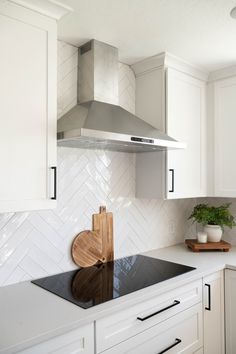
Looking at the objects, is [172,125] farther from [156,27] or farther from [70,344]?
[70,344]

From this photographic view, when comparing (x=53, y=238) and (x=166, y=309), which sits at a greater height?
(x=53, y=238)

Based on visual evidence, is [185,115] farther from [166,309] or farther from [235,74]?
[166,309]

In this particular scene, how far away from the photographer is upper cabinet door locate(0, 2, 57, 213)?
137 centimetres

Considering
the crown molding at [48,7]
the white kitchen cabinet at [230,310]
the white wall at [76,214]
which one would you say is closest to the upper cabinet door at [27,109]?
the crown molding at [48,7]

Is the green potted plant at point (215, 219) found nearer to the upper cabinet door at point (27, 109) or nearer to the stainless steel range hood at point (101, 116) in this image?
the stainless steel range hood at point (101, 116)

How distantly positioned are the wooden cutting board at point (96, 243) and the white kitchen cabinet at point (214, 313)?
69 centimetres

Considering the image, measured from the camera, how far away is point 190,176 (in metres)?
2.37

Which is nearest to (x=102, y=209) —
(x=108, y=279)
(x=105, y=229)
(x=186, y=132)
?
(x=105, y=229)

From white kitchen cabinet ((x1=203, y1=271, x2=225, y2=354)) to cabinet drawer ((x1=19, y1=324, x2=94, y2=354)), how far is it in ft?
3.06

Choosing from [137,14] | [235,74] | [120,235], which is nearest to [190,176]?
[120,235]

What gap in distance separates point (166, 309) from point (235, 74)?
1.82 metres

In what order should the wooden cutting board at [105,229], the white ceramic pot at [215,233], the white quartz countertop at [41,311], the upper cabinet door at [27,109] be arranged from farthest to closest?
the white ceramic pot at [215,233]
the wooden cutting board at [105,229]
the upper cabinet door at [27,109]
the white quartz countertop at [41,311]

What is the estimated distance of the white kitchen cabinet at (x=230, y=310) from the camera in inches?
81.5

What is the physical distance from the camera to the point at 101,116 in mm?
1732
